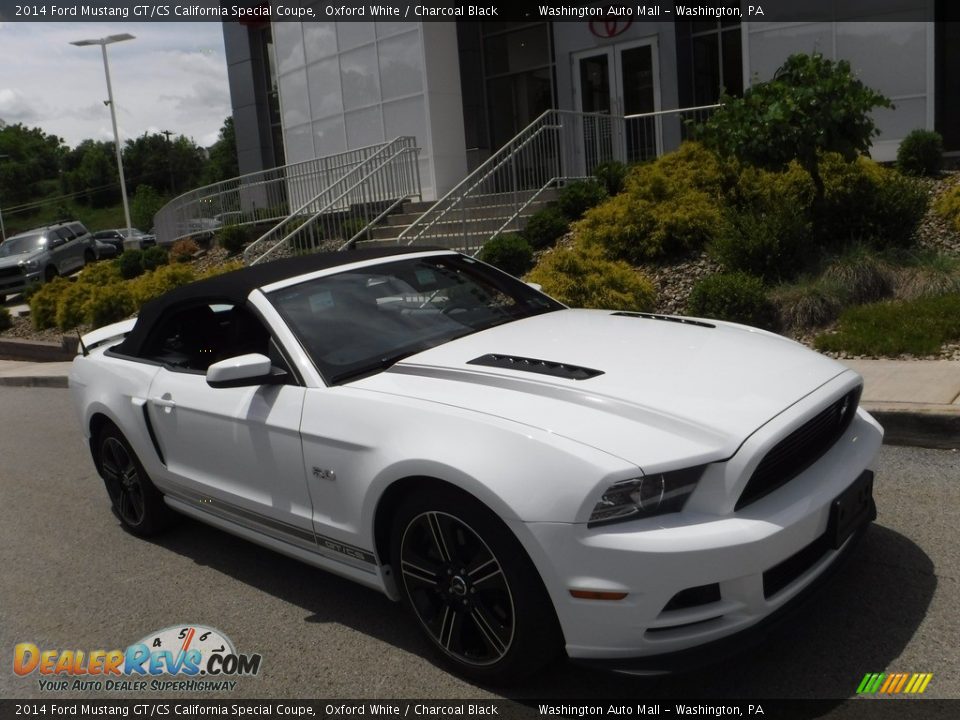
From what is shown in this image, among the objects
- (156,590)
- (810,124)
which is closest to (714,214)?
(810,124)

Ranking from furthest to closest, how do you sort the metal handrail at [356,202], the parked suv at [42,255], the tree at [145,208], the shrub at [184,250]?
the tree at [145,208] < the parked suv at [42,255] < the shrub at [184,250] < the metal handrail at [356,202]

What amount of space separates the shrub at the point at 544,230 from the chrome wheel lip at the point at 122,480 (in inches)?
315

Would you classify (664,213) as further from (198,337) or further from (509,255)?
Answer: (198,337)

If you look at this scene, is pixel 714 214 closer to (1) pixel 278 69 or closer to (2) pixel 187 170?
(1) pixel 278 69

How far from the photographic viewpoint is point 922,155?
1162 centimetres

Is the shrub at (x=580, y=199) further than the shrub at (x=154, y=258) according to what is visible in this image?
No

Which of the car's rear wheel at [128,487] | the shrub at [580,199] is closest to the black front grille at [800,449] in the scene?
the car's rear wheel at [128,487]

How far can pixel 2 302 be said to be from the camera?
81.3 ft

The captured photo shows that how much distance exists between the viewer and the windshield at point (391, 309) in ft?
13.3

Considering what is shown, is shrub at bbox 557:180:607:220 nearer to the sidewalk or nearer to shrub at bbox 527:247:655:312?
shrub at bbox 527:247:655:312

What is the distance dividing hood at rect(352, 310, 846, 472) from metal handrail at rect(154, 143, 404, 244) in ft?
48.5

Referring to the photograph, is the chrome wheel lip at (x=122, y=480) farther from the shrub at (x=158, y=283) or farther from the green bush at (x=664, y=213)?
the shrub at (x=158, y=283)

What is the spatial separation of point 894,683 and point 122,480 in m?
4.30

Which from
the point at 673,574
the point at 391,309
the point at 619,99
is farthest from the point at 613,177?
the point at 673,574
